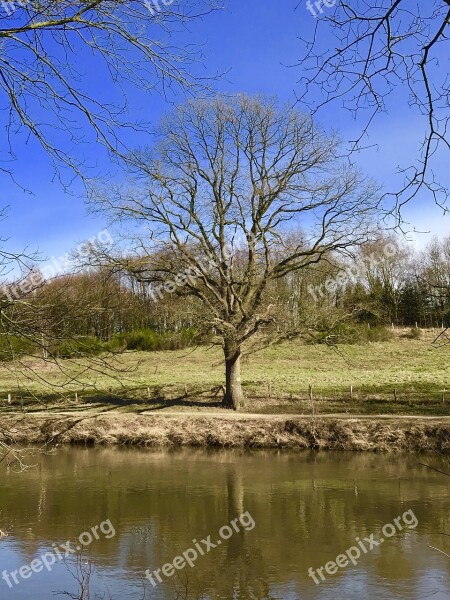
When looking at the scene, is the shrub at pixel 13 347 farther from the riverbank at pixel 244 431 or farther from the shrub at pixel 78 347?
the riverbank at pixel 244 431

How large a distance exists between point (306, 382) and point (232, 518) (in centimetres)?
1608

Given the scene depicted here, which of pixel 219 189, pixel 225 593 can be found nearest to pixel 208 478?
pixel 225 593

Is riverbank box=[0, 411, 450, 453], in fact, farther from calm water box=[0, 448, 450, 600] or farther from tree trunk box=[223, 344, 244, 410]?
tree trunk box=[223, 344, 244, 410]

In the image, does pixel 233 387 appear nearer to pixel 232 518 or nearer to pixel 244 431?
pixel 244 431

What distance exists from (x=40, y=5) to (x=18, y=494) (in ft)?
44.3

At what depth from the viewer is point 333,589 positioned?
9109 mm

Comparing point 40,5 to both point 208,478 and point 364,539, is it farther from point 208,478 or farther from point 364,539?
point 208,478

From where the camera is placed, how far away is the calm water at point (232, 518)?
9.34m

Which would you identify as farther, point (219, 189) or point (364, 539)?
point (219, 189)

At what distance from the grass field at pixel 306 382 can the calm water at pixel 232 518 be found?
109 inches

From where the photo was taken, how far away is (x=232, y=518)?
1302 centimetres

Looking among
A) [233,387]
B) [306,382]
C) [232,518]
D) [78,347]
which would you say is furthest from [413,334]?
[78,347]

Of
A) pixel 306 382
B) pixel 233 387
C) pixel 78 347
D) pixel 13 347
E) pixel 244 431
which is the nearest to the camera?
pixel 78 347

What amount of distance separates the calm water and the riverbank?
82 centimetres
